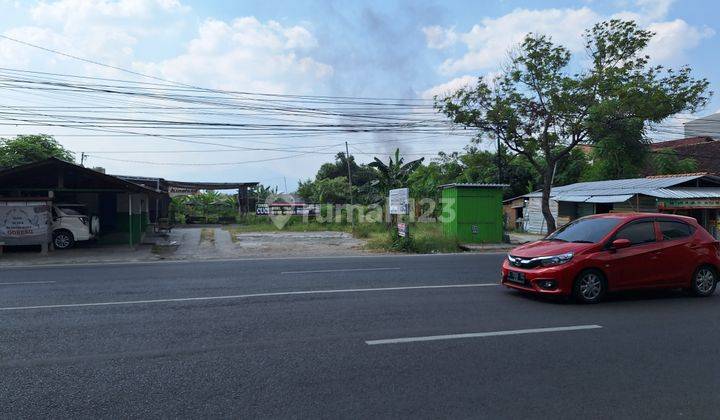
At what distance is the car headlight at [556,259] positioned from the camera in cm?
834

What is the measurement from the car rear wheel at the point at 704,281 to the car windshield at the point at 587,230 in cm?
183

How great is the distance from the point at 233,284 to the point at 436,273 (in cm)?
472

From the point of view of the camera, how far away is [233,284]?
10891mm

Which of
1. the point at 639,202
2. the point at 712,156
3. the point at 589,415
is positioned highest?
the point at 712,156

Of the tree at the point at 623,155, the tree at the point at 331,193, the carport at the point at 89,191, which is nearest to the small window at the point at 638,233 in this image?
the carport at the point at 89,191

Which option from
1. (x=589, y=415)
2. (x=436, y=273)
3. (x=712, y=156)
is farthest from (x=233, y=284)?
(x=712, y=156)

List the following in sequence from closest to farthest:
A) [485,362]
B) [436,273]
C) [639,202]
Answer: [485,362]
[436,273]
[639,202]

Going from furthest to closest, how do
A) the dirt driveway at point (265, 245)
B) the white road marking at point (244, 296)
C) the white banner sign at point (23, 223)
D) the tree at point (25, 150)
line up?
the tree at point (25, 150)
the dirt driveway at point (265, 245)
the white banner sign at point (23, 223)
the white road marking at point (244, 296)

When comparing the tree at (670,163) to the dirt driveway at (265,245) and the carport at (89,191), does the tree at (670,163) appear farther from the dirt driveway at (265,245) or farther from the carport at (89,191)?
the carport at (89,191)

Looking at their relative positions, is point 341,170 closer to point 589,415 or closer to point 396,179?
point 396,179

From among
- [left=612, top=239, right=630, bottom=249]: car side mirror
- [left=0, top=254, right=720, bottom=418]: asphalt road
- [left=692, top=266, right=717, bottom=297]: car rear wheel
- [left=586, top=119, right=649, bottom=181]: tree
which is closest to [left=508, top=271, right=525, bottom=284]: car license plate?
[left=0, top=254, right=720, bottom=418]: asphalt road

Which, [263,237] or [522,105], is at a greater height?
[522,105]

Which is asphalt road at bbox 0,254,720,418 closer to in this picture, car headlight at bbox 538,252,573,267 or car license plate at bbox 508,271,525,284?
car license plate at bbox 508,271,525,284

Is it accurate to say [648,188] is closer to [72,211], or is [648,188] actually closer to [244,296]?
[244,296]
